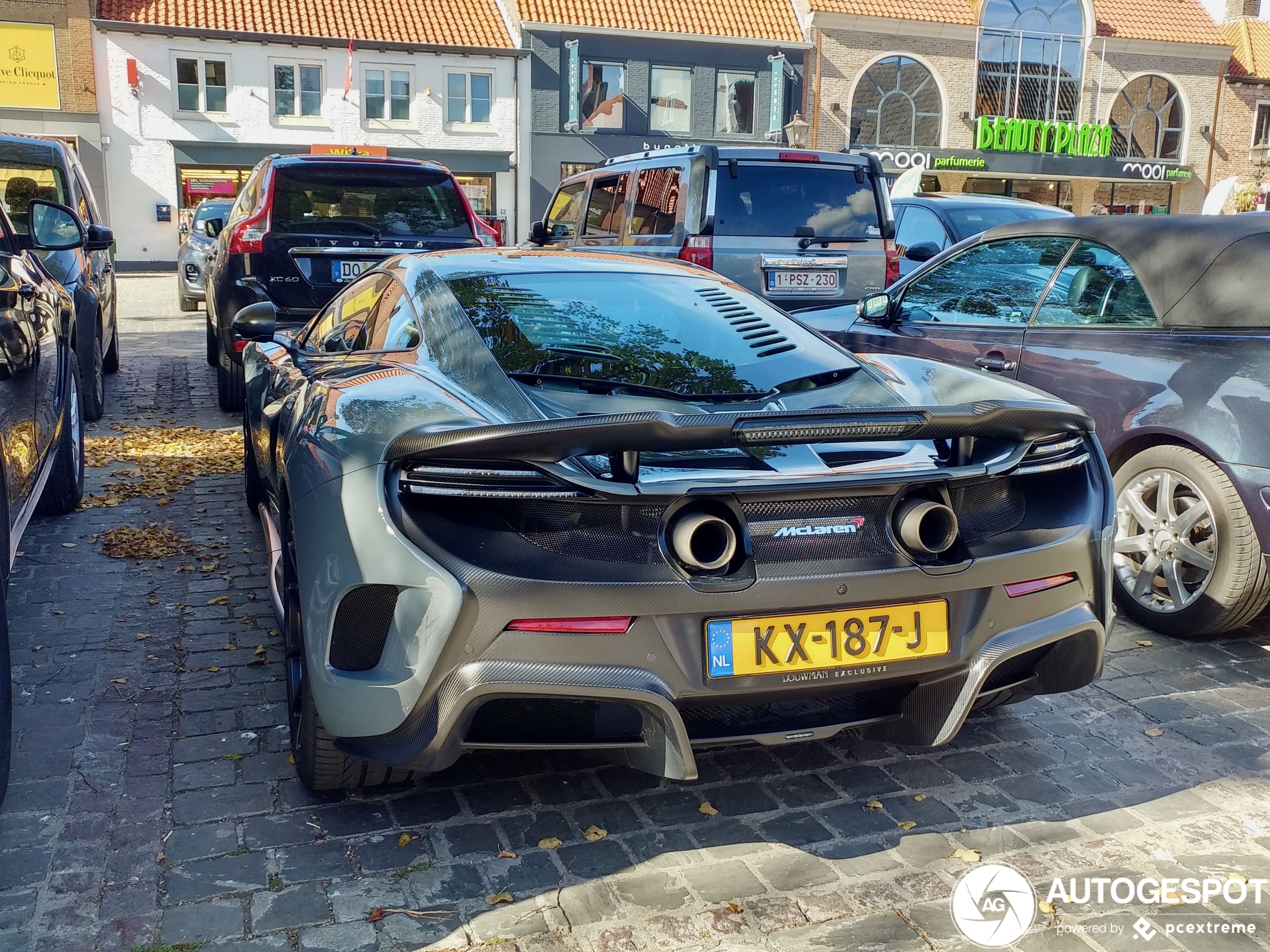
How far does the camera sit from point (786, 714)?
292 centimetres

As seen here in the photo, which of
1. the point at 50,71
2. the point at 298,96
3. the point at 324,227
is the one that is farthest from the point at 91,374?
the point at 50,71

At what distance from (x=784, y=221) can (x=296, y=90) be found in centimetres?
2864

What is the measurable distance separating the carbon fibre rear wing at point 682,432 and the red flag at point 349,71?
112 ft

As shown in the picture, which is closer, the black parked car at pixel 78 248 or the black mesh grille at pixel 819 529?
the black mesh grille at pixel 819 529

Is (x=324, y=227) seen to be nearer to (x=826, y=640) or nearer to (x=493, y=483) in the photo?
(x=493, y=483)

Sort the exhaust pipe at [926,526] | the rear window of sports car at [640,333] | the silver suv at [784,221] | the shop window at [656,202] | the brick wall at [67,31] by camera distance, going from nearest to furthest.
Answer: the exhaust pipe at [926,526]
the rear window of sports car at [640,333]
the silver suv at [784,221]
the shop window at [656,202]
the brick wall at [67,31]

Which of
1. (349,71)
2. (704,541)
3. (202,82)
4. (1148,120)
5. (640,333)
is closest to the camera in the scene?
(704,541)

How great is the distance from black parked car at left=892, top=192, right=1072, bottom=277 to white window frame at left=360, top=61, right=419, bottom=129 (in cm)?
2634

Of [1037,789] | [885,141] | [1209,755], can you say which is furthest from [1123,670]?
[885,141]

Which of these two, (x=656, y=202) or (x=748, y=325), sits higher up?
(x=656, y=202)

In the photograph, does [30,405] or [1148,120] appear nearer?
[30,405]

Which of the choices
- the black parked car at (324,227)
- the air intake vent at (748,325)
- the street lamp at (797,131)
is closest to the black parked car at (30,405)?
the black parked car at (324,227)

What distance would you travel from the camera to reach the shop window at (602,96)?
3528cm

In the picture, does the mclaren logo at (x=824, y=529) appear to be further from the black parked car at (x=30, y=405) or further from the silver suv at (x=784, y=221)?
the silver suv at (x=784, y=221)
